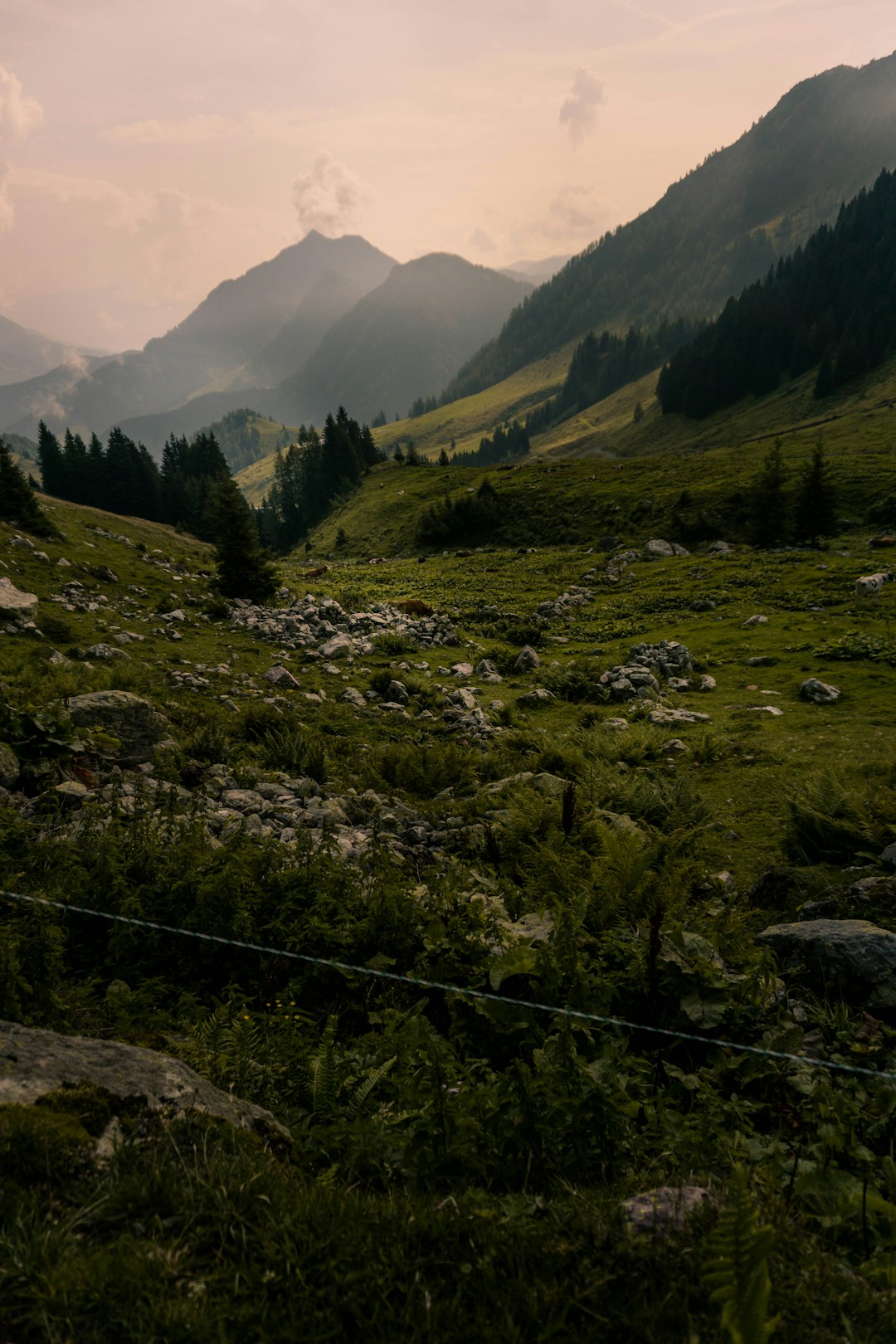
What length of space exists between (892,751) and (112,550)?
117 feet

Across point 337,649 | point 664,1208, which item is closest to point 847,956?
point 664,1208

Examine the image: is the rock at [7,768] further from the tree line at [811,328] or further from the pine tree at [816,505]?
the tree line at [811,328]

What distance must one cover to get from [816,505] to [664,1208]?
46.9m

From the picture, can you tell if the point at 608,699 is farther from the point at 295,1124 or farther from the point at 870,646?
the point at 295,1124

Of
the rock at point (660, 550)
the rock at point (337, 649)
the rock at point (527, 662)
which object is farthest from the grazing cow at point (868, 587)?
the rock at point (337, 649)

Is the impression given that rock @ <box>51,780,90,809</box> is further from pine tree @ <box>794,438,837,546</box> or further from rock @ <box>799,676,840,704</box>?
pine tree @ <box>794,438,837,546</box>

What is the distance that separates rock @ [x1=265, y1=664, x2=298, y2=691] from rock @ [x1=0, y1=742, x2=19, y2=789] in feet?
28.3

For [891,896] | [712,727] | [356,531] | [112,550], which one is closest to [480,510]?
[356,531]

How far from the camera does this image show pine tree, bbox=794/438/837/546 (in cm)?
3988

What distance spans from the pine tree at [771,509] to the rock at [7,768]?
46655 mm

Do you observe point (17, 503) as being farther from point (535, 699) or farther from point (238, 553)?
point (535, 699)

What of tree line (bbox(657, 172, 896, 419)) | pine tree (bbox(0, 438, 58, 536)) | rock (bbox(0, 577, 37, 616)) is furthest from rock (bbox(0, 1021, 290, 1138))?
tree line (bbox(657, 172, 896, 419))

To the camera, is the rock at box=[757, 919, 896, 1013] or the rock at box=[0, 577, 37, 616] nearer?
the rock at box=[757, 919, 896, 1013]

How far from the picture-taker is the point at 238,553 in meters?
26.9
